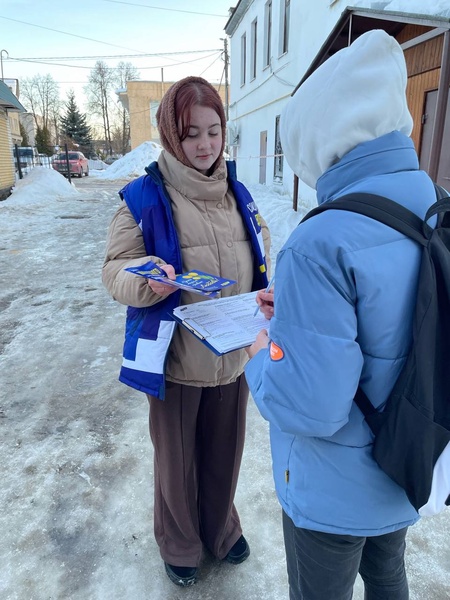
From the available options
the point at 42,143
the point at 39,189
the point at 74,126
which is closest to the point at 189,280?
the point at 39,189

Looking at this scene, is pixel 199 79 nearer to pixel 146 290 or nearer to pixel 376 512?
pixel 146 290

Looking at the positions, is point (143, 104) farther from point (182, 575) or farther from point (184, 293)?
point (182, 575)

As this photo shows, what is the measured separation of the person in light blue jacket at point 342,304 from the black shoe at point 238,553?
1004 millimetres

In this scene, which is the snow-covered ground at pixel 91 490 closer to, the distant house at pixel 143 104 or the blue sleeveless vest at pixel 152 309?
the blue sleeveless vest at pixel 152 309

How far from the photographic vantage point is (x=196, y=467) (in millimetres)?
2096

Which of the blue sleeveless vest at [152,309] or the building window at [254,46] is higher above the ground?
the building window at [254,46]

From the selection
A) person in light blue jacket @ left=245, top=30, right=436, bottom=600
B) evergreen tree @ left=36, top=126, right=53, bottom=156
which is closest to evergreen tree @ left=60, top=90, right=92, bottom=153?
evergreen tree @ left=36, top=126, right=53, bottom=156

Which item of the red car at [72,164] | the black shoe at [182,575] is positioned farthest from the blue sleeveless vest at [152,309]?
the red car at [72,164]

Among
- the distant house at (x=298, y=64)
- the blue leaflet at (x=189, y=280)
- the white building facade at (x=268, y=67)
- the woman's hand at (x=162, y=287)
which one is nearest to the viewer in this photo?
the blue leaflet at (x=189, y=280)

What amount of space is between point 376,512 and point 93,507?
173 centimetres

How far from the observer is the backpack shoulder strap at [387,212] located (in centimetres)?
98

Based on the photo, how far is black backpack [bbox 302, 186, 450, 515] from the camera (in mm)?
980

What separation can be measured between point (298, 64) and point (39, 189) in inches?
439

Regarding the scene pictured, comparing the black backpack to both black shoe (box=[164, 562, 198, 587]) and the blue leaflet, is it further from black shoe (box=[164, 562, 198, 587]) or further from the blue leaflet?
black shoe (box=[164, 562, 198, 587])
